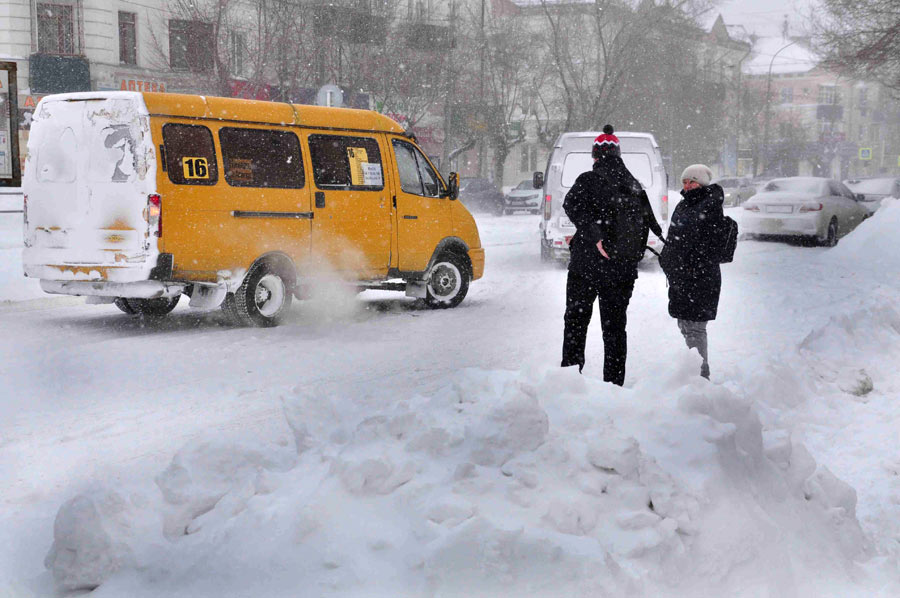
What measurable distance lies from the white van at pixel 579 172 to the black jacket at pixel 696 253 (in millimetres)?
8415

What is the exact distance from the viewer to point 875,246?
57.5 feet

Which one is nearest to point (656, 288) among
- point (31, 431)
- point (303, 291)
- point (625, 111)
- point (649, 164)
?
point (649, 164)

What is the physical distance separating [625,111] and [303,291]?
43.4 meters

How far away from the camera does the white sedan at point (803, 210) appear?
20672mm

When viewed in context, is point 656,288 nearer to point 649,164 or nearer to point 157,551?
point 649,164

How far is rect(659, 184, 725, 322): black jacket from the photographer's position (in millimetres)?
6539

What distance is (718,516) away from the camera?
3.53 meters

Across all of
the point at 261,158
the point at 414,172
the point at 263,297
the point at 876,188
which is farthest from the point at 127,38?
the point at 263,297

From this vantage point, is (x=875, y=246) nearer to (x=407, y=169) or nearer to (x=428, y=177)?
(x=428, y=177)

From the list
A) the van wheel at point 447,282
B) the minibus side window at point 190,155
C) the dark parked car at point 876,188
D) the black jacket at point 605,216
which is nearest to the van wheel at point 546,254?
→ the van wheel at point 447,282

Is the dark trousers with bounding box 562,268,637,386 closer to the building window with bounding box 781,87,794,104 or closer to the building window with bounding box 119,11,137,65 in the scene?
the building window with bounding box 119,11,137,65

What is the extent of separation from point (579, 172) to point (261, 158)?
6924 millimetres

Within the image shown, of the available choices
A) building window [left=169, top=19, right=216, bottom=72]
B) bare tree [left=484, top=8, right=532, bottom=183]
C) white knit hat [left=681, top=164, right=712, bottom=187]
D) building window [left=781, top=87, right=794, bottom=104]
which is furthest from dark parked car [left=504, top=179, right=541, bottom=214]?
building window [left=781, top=87, right=794, bottom=104]

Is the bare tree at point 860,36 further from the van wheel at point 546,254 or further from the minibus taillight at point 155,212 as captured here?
the minibus taillight at point 155,212
